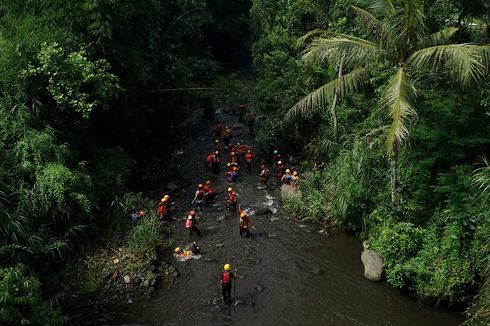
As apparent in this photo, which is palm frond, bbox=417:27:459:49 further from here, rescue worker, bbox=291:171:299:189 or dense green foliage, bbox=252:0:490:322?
rescue worker, bbox=291:171:299:189

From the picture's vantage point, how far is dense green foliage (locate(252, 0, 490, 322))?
11211 mm

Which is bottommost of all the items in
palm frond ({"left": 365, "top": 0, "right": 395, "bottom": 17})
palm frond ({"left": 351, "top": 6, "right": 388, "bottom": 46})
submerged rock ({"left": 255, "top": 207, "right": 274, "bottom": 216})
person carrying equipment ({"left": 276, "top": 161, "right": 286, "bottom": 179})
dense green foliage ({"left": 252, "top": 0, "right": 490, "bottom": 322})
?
submerged rock ({"left": 255, "top": 207, "right": 274, "bottom": 216})

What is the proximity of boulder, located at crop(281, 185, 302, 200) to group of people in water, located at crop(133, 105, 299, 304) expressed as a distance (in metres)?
0.23

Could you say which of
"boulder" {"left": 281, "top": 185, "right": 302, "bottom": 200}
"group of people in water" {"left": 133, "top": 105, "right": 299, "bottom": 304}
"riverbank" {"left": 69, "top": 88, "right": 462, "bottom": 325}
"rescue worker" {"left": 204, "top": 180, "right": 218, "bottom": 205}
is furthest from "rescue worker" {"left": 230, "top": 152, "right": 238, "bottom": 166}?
"riverbank" {"left": 69, "top": 88, "right": 462, "bottom": 325}

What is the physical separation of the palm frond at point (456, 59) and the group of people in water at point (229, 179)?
→ 728cm

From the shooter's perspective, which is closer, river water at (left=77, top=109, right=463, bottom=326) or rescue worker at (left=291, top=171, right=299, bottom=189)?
river water at (left=77, top=109, right=463, bottom=326)

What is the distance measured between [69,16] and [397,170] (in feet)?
40.7

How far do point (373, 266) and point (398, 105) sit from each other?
523 centimetres

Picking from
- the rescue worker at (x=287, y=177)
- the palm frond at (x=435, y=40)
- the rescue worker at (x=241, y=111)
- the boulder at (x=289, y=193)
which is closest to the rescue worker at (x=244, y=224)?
the boulder at (x=289, y=193)

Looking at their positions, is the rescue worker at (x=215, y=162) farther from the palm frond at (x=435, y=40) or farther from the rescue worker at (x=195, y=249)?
the palm frond at (x=435, y=40)

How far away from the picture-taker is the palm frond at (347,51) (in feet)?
37.1

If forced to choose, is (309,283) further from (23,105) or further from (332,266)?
(23,105)

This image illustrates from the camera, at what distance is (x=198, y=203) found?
16.9 metres

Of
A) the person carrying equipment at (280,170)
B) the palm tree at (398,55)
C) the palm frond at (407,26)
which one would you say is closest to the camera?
the palm tree at (398,55)
